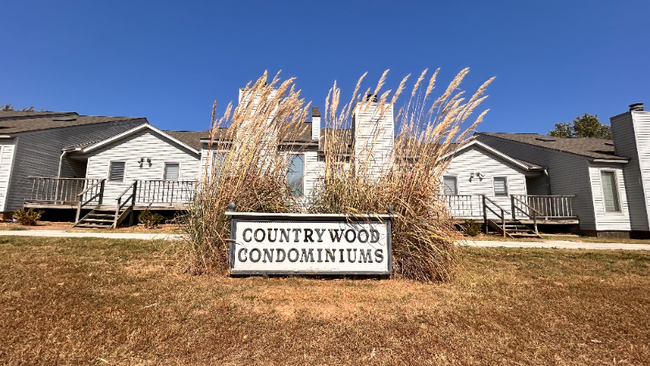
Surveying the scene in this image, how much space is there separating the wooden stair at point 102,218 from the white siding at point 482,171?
15.9 m

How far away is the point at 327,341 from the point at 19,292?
3.03 metres

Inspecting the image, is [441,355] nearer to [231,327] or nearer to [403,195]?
[231,327]

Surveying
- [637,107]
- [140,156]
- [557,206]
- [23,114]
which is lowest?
[557,206]

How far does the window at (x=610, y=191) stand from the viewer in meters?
14.4

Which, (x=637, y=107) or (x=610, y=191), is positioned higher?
(x=637, y=107)

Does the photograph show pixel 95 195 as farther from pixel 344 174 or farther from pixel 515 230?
pixel 515 230

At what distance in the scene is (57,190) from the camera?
46.8 ft

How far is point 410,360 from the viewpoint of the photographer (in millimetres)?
1934

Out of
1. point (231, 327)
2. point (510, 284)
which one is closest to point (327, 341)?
point (231, 327)

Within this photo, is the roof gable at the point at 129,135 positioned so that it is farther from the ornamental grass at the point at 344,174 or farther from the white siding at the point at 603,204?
the white siding at the point at 603,204

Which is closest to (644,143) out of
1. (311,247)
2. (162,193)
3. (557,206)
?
(557,206)

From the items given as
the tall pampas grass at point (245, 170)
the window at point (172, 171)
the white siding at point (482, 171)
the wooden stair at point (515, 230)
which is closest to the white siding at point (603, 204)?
the white siding at point (482, 171)

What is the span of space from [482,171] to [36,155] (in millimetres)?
23297

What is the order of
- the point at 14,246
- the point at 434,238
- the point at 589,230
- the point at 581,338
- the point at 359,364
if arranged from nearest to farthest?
the point at 359,364, the point at 581,338, the point at 434,238, the point at 14,246, the point at 589,230
